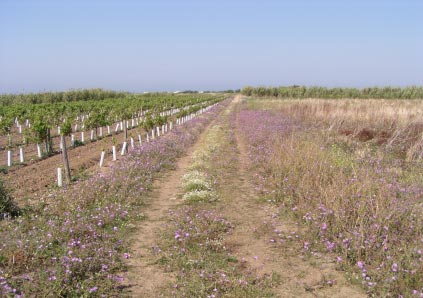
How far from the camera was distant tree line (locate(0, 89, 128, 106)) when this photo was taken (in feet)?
127

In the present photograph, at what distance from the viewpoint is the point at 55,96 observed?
1742 inches

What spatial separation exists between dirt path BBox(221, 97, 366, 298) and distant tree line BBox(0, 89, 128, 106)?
36.6 metres

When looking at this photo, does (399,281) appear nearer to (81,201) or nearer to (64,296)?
(64,296)

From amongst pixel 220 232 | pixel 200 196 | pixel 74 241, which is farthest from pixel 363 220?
pixel 74 241

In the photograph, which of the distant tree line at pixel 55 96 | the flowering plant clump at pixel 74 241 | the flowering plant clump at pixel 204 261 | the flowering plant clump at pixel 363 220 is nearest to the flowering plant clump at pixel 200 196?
the flowering plant clump at pixel 204 261

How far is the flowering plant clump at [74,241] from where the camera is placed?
4.10m

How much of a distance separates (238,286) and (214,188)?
5083mm

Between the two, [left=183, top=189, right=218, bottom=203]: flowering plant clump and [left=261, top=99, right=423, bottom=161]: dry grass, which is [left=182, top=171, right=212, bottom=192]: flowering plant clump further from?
[left=261, top=99, right=423, bottom=161]: dry grass

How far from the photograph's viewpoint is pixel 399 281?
410cm

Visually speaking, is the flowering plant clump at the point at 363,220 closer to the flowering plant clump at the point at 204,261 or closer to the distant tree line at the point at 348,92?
the flowering plant clump at the point at 204,261

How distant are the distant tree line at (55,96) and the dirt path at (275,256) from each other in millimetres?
36603

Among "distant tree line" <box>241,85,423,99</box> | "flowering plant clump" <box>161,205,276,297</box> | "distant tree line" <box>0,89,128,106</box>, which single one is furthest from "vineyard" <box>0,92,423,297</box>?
"distant tree line" <box>241,85,423,99</box>

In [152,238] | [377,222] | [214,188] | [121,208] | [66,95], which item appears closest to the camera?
[377,222]

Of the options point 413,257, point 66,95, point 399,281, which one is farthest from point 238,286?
point 66,95
